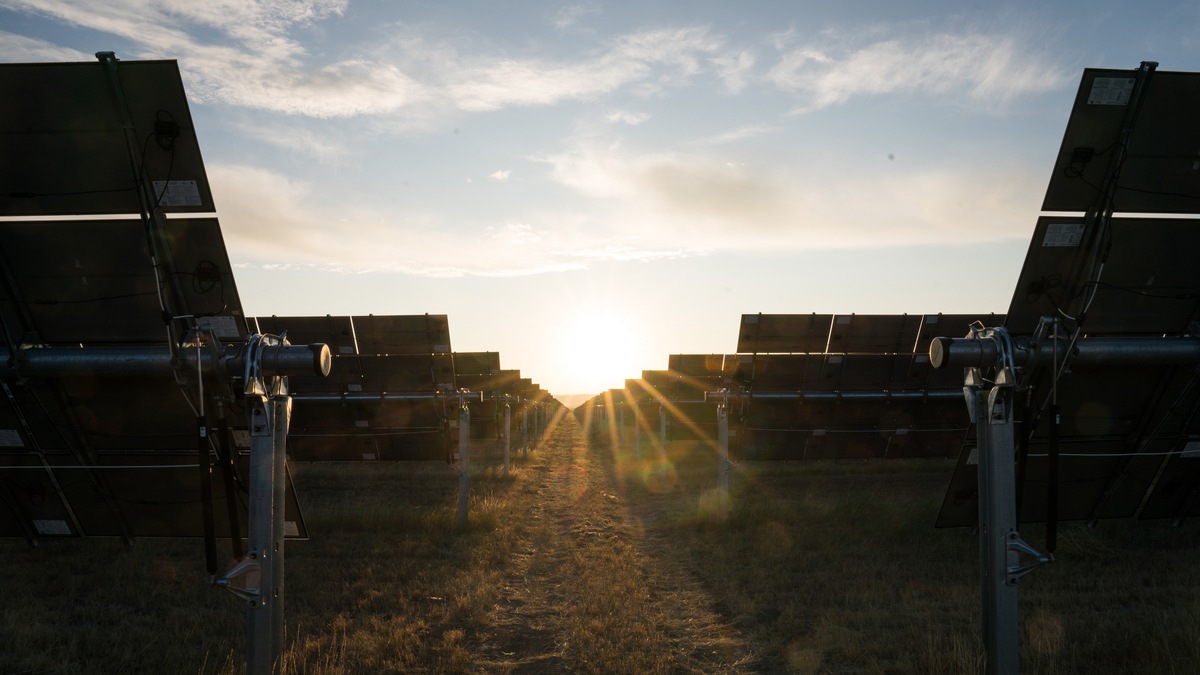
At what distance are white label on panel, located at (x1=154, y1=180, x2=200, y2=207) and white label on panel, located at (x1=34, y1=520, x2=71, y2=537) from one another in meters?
4.62

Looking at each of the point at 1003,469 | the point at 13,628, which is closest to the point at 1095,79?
the point at 1003,469

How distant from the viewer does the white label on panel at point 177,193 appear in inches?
260

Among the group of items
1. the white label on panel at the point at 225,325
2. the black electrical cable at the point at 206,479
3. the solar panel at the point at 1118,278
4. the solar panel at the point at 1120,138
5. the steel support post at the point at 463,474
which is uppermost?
the solar panel at the point at 1120,138

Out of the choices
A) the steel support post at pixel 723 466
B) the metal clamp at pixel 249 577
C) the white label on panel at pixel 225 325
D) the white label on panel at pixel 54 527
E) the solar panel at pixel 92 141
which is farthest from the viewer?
the steel support post at pixel 723 466

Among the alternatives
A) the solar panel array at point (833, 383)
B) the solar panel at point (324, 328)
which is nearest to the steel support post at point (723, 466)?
the solar panel array at point (833, 383)

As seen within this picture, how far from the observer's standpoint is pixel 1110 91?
6805mm

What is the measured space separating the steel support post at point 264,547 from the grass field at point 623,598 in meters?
1.18

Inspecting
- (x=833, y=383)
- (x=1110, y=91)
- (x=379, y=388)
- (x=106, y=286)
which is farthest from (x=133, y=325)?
(x=833, y=383)

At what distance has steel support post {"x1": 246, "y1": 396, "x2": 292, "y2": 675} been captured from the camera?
18.5 feet

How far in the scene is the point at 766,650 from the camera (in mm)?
7844

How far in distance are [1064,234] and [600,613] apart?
6.58 m

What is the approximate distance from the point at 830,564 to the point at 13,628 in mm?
10161

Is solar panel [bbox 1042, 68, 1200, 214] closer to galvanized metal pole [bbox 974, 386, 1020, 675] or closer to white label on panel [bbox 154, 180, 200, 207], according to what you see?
galvanized metal pole [bbox 974, 386, 1020, 675]

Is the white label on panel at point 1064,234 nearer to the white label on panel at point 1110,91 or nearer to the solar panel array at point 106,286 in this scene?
the white label on panel at point 1110,91
